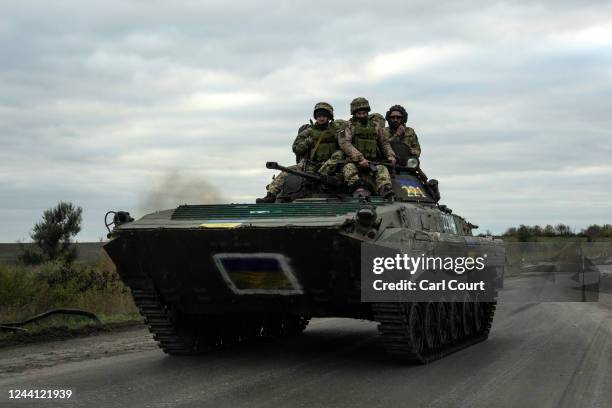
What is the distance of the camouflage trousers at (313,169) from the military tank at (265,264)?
51 centimetres

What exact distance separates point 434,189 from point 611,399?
18.5 feet

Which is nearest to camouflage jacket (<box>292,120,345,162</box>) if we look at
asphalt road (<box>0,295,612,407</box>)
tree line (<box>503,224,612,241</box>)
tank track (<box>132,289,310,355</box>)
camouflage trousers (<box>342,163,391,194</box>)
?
camouflage trousers (<box>342,163,391,194</box>)

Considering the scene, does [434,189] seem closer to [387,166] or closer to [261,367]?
[387,166]

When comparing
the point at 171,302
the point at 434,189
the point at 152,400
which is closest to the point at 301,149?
the point at 434,189

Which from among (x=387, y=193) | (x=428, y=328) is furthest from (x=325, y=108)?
(x=428, y=328)

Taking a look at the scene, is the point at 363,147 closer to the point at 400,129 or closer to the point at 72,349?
the point at 400,129

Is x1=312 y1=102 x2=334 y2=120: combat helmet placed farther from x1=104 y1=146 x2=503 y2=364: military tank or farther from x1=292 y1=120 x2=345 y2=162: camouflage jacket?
x1=104 y1=146 x2=503 y2=364: military tank

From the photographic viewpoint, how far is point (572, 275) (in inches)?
1390

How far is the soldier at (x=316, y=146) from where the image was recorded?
12.1 metres

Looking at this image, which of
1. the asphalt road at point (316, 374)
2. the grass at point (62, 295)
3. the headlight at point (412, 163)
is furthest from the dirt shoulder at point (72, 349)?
the headlight at point (412, 163)

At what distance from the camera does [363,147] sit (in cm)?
1229

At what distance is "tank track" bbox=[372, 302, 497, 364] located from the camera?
378 inches

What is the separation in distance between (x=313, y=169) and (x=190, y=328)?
291cm

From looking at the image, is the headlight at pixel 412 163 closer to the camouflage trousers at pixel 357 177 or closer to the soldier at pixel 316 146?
the camouflage trousers at pixel 357 177
